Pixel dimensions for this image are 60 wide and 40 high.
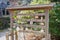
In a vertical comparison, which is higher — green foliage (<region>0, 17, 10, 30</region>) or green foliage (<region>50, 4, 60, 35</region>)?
green foliage (<region>50, 4, 60, 35</region>)

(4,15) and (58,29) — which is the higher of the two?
(58,29)

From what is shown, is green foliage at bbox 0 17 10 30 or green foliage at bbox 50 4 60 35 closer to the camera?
green foliage at bbox 50 4 60 35

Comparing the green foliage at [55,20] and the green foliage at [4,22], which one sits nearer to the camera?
the green foliage at [55,20]

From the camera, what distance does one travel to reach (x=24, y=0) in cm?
1189

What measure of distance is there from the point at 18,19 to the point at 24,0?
6.95 metres

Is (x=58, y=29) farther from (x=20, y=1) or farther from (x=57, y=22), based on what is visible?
(x=20, y=1)

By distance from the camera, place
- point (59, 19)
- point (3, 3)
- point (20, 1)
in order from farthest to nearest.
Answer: point (3, 3) < point (20, 1) < point (59, 19)

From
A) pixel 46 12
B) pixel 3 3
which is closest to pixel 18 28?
pixel 46 12

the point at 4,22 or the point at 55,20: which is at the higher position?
the point at 55,20

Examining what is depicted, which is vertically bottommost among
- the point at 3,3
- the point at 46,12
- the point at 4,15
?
the point at 4,15

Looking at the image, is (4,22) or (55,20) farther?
(4,22)

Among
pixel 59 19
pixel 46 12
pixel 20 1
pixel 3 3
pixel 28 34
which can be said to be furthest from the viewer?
pixel 3 3

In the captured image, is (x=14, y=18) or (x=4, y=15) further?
(x=4, y=15)

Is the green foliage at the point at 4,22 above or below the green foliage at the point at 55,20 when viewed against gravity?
below
